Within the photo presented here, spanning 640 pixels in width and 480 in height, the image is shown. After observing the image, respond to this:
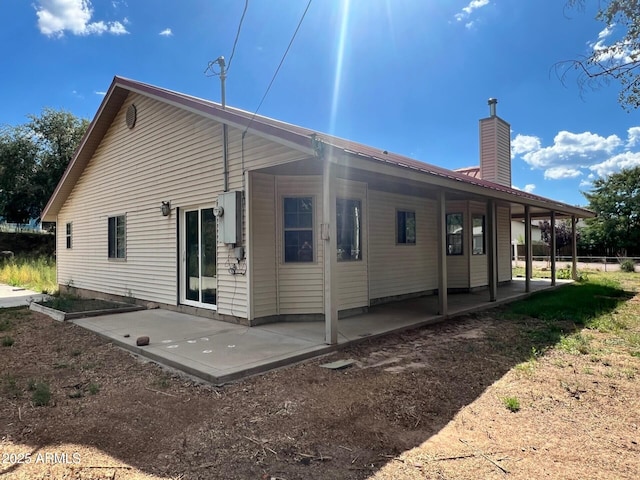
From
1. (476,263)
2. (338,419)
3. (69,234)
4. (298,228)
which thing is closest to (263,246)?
(298,228)

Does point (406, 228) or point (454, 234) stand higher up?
point (406, 228)

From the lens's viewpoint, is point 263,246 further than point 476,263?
No

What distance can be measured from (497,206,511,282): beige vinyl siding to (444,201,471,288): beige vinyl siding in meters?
2.10

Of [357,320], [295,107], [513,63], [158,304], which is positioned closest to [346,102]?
[295,107]

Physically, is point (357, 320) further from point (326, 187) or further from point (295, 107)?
point (295, 107)

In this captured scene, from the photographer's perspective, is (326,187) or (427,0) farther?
(427,0)

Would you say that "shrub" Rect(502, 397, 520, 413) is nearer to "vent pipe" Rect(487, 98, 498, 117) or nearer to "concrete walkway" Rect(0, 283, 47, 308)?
"concrete walkway" Rect(0, 283, 47, 308)

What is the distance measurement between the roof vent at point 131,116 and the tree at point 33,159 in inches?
729

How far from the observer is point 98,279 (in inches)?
429

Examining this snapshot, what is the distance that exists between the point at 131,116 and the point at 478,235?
9.66 metres

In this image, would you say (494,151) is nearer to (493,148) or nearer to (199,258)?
(493,148)

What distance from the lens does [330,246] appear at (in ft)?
17.1

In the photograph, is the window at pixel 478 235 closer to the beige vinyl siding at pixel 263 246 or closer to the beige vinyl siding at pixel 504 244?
the beige vinyl siding at pixel 504 244

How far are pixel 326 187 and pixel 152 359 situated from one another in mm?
3098
